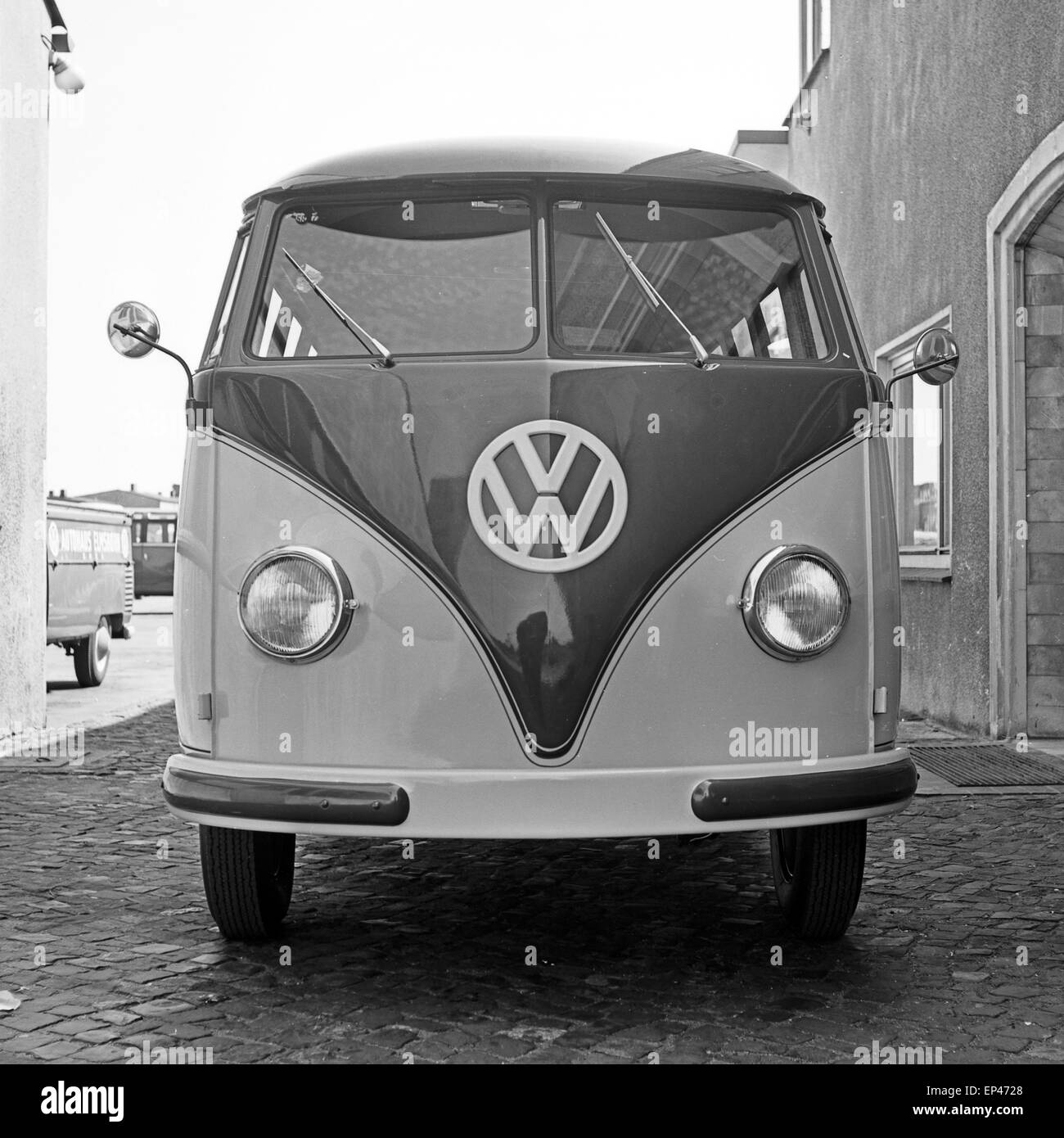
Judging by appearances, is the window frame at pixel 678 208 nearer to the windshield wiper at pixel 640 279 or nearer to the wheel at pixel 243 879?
the windshield wiper at pixel 640 279

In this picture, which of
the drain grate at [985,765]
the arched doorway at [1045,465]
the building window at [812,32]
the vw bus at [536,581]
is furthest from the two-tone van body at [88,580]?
the vw bus at [536,581]

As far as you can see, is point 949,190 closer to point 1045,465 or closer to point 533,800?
point 1045,465

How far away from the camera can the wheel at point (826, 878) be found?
3.75 meters

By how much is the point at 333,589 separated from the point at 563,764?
0.69 m

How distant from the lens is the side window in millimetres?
3834

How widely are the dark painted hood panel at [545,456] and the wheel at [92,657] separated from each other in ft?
33.4

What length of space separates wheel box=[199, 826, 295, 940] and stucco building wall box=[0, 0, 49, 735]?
198 inches

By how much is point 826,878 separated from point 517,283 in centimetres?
181

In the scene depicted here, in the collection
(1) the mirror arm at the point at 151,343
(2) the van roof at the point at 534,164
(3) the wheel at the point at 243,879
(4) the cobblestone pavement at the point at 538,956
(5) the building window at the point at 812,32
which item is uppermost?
(5) the building window at the point at 812,32

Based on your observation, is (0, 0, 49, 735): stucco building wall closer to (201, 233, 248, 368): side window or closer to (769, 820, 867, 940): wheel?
(201, 233, 248, 368): side window

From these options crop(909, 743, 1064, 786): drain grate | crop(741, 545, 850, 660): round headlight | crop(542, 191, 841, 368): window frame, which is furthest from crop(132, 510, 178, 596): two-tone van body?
crop(741, 545, 850, 660): round headlight

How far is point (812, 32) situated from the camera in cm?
1334
